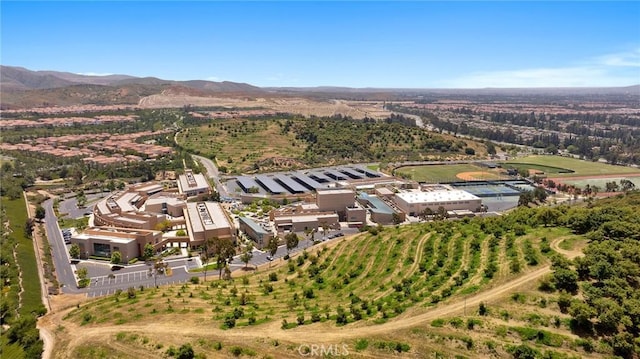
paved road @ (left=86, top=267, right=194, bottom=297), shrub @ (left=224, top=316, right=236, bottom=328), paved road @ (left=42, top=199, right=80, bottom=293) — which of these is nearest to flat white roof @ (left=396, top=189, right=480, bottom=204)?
paved road @ (left=86, top=267, right=194, bottom=297)

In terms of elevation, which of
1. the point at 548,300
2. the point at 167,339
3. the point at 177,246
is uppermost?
the point at 548,300

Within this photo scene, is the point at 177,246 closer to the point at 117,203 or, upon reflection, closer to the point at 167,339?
the point at 117,203

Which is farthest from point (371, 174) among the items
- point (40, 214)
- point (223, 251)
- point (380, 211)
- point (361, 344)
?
point (361, 344)

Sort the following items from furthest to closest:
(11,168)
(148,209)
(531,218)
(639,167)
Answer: (639,167) < (11,168) < (148,209) < (531,218)

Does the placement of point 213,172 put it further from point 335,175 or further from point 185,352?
point 185,352

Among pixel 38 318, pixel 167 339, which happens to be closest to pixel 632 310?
pixel 167 339

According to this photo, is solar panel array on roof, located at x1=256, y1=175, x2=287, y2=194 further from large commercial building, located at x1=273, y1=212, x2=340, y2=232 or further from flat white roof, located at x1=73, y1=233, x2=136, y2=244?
flat white roof, located at x1=73, y1=233, x2=136, y2=244

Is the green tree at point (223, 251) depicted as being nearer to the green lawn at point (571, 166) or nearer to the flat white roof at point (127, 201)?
the flat white roof at point (127, 201)
